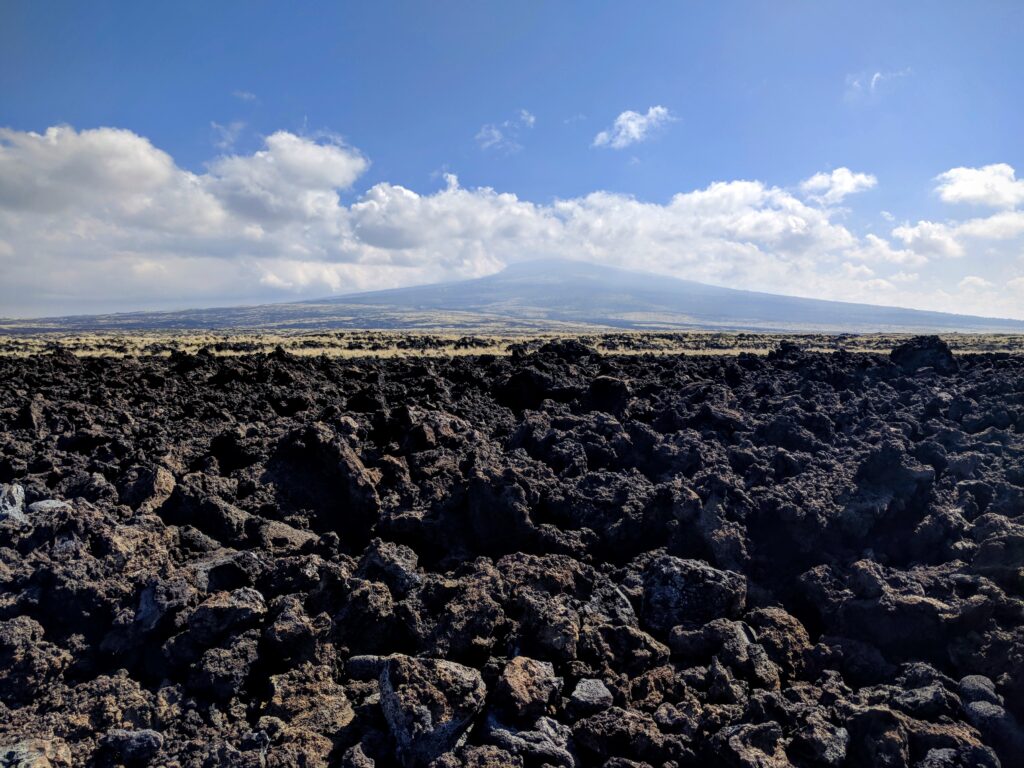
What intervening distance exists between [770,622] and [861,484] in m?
3.51

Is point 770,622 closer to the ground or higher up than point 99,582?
closer to the ground

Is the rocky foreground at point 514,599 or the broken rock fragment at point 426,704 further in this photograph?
the rocky foreground at point 514,599

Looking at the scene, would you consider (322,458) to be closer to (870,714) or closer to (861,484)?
(870,714)

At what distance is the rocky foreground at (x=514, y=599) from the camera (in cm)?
402

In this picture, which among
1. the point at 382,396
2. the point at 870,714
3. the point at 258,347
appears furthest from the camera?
the point at 258,347

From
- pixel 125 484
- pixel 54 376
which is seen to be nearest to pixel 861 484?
pixel 125 484

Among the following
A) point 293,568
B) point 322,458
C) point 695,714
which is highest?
point 322,458

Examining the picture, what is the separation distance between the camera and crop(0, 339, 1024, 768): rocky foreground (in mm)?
4016

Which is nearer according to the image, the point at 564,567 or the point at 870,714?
the point at 870,714

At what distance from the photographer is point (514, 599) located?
541cm

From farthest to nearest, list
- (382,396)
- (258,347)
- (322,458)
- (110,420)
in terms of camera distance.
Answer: (258,347)
(382,396)
(110,420)
(322,458)

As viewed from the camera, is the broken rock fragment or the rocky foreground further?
the rocky foreground

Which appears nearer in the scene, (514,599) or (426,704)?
(426,704)

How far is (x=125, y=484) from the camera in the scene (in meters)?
7.42
